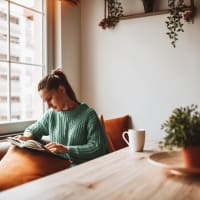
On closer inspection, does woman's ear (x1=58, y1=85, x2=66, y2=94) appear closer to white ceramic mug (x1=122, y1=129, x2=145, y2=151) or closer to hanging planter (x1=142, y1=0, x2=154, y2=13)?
white ceramic mug (x1=122, y1=129, x2=145, y2=151)

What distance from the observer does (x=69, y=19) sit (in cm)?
290

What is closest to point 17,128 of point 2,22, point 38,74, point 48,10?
point 38,74

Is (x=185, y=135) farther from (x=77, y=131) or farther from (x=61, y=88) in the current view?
(x=61, y=88)

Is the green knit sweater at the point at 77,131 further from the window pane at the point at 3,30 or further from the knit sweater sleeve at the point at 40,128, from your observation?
the window pane at the point at 3,30

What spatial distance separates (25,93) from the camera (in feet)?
8.39

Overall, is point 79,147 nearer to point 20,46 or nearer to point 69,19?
point 20,46

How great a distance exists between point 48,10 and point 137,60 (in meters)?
0.91

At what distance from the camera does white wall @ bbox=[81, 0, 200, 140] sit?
2.59 meters

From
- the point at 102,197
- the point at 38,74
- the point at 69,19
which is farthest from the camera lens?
the point at 69,19

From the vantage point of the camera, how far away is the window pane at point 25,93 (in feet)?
7.98

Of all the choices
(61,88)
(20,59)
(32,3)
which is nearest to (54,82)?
(61,88)

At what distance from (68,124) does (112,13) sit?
135cm

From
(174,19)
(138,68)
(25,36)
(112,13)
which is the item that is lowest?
(138,68)

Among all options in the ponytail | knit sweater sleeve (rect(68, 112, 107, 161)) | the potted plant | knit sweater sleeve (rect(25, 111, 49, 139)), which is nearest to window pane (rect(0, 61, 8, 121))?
knit sweater sleeve (rect(25, 111, 49, 139))
